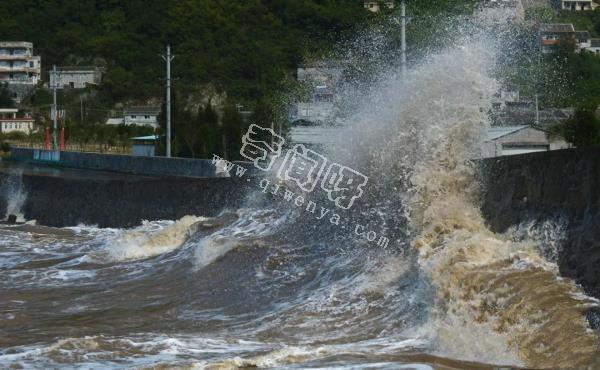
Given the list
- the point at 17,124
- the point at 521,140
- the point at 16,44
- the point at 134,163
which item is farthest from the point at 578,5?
the point at 134,163

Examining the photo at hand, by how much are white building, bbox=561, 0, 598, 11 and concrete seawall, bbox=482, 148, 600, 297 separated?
69289mm

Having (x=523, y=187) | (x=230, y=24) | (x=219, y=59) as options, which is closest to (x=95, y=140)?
(x=219, y=59)

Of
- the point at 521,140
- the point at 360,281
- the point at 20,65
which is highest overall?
the point at 20,65

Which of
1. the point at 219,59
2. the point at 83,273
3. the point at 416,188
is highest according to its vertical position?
the point at 219,59

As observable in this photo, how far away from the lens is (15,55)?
87.9 meters

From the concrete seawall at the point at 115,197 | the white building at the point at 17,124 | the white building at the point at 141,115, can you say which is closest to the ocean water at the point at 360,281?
the concrete seawall at the point at 115,197

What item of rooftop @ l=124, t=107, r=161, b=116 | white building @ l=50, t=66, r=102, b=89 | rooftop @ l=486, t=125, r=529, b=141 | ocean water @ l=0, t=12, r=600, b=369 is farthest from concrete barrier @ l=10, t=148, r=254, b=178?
white building @ l=50, t=66, r=102, b=89

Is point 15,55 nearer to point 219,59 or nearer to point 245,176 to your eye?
point 219,59

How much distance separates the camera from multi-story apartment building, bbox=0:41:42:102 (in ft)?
287

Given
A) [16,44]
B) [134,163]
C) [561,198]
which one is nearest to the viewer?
[561,198]

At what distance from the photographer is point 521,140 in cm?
2648

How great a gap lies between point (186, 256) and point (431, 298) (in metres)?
7.27

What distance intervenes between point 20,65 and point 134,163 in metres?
62.1

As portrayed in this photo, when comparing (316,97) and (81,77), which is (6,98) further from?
(316,97)
